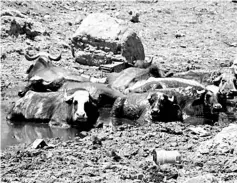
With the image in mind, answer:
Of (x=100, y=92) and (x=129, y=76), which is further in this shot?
(x=129, y=76)

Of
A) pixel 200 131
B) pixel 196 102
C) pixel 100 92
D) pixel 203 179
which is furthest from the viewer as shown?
pixel 100 92

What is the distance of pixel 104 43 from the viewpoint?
17.7 meters

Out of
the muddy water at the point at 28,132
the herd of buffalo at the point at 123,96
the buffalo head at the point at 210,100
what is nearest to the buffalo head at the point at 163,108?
the herd of buffalo at the point at 123,96

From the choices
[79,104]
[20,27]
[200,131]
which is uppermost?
[20,27]

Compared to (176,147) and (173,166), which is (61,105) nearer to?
(176,147)

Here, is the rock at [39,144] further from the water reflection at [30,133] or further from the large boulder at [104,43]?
the large boulder at [104,43]

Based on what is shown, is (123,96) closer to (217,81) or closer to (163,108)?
(163,108)

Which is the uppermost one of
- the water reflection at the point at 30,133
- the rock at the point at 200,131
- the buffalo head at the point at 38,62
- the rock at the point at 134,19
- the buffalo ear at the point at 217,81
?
the rock at the point at 134,19

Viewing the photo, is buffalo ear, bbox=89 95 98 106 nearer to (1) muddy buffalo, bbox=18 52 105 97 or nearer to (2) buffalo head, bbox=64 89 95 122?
(2) buffalo head, bbox=64 89 95 122

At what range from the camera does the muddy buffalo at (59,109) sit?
1170 centimetres

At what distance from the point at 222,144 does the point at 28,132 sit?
14.4 feet

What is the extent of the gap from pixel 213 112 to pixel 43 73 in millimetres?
4667

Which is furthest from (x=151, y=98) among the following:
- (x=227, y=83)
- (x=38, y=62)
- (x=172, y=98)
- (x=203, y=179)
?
(x=203, y=179)

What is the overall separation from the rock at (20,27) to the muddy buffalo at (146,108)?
20.6ft
